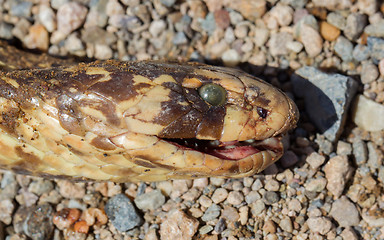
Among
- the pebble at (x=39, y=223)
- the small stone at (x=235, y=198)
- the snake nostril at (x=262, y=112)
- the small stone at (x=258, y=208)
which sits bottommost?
the pebble at (x=39, y=223)

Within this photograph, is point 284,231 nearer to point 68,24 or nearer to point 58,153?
point 58,153

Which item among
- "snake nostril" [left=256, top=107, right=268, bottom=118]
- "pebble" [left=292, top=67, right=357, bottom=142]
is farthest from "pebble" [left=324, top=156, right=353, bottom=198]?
"snake nostril" [left=256, top=107, right=268, bottom=118]

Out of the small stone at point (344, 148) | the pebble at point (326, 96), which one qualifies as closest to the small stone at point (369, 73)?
the pebble at point (326, 96)

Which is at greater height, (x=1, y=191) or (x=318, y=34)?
(x=318, y=34)

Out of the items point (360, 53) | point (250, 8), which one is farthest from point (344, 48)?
point (250, 8)

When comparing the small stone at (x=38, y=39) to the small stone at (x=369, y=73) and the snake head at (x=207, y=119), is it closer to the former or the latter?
the snake head at (x=207, y=119)

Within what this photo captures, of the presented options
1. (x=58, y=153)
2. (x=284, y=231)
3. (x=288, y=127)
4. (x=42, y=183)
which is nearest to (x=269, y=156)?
(x=288, y=127)
